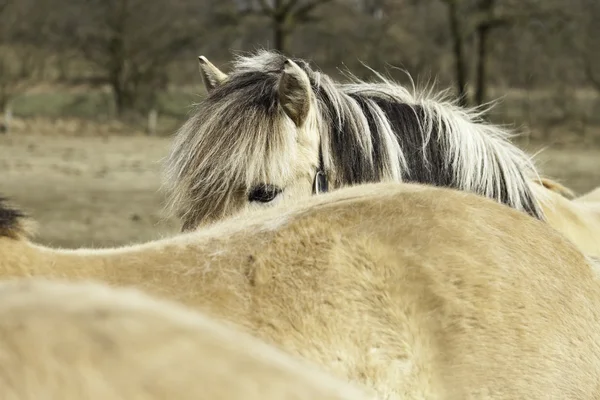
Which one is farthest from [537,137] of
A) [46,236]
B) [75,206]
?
[46,236]

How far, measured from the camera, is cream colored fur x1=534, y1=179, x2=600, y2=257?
155 inches

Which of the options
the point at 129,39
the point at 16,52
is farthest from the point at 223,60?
the point at 16,52

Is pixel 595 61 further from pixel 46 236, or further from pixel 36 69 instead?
pixel 46 236

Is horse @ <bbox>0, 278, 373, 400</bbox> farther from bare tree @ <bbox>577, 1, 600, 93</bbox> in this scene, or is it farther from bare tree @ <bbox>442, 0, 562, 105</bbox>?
bare tree @ <bbox>577, 1, 600, 93</bbox>

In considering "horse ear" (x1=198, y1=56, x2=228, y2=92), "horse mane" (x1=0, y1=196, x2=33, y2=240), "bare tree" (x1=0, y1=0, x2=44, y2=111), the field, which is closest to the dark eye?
"horse ear" (x1=198, y1=56, x2=228, y2=92)

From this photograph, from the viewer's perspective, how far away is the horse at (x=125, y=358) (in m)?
0.82

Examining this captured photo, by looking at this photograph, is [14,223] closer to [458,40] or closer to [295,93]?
[295,93]

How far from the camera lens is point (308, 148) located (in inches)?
131

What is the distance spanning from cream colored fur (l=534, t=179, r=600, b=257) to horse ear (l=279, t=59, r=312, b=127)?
124 cm

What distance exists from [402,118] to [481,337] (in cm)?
173

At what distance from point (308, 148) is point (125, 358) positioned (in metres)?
2.53

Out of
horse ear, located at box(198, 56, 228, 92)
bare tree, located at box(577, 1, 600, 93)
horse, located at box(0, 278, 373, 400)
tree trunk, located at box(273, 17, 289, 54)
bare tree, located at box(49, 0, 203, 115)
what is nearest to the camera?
horse, located at box(0, 278, 373, 400)

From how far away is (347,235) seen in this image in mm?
1966

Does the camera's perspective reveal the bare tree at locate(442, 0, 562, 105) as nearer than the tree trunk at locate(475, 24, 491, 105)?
Yes
